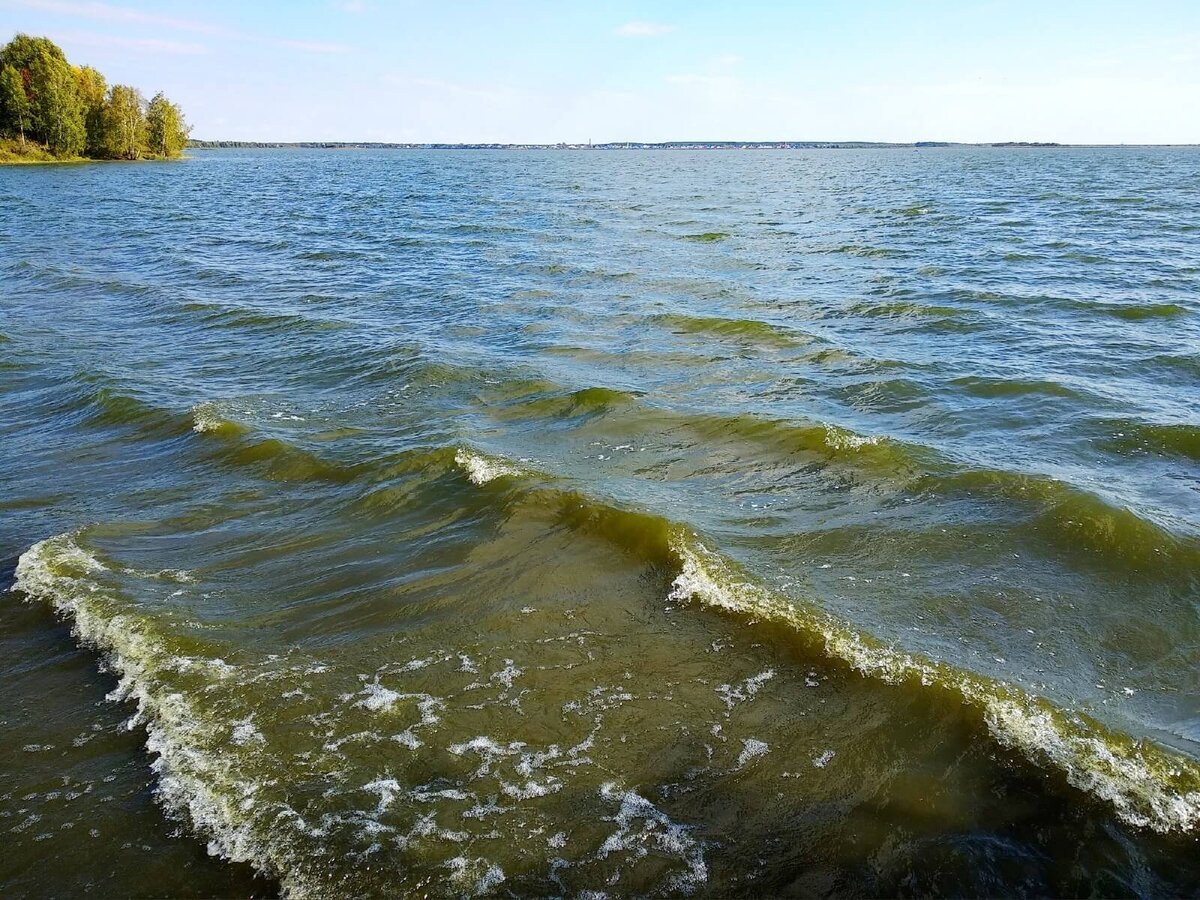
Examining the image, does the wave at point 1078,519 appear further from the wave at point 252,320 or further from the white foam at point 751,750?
the wave at point 252,320

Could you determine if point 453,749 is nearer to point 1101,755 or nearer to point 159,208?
point 1101,755

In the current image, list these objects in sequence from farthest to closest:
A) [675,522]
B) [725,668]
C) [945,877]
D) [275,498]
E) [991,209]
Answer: [991,209] < [275,498] < [675,522] < [725,668] < [945,877]

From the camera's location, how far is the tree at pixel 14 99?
79438 millimetres

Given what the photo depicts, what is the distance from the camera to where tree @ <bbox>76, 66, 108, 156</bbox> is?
297ft

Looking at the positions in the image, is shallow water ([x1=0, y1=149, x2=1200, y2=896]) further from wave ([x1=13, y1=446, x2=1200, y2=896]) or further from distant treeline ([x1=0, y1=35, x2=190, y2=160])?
distant treeline ([x1=0, y1=35, x2=190, y2=160])

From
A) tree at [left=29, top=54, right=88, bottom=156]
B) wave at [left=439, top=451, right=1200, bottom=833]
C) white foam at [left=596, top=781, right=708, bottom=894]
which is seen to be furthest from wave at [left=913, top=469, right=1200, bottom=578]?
tree at [left=29, top=54, right=88, bottom=156]

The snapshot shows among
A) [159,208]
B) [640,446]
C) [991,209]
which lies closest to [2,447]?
[640,446]

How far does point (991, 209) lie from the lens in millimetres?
39219

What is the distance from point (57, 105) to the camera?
8356cm

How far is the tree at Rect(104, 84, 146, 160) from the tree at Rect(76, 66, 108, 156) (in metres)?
0.83

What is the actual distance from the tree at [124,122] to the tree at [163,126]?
6.93 ft

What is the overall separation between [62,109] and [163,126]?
780 inches

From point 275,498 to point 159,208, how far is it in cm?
4296

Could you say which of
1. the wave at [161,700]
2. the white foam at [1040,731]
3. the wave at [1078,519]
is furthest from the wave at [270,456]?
the wave at [1078,519]
